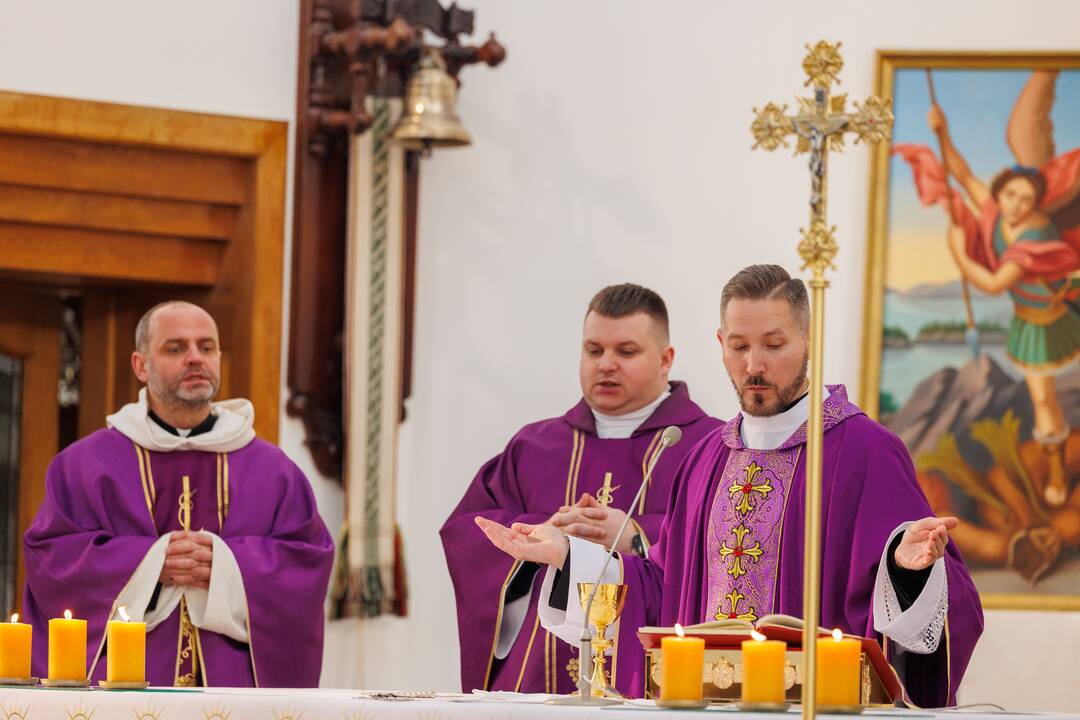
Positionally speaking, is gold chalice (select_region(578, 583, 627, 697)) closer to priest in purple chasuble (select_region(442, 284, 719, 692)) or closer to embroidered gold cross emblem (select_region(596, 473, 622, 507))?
priest in purple chasuble (select_region(442, 284, 719, 692))

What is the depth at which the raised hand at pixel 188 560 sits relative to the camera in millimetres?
5820

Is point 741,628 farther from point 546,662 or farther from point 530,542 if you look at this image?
point 546,662

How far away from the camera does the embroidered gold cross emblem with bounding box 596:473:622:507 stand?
612 cm

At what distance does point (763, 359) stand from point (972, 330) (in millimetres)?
2924

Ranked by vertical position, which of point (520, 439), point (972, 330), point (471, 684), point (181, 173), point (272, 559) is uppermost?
point (181, 173)

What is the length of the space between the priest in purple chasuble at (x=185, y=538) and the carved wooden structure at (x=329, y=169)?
1.00 m

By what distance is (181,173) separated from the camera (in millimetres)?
7438

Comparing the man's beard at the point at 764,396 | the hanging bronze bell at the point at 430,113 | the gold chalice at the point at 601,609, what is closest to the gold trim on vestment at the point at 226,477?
the hanging bronze bell at the point at 430,113

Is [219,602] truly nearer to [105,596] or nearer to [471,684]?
[105,596]

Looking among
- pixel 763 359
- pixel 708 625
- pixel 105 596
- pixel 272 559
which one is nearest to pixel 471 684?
pixel 272 559

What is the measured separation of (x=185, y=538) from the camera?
19.2 feet

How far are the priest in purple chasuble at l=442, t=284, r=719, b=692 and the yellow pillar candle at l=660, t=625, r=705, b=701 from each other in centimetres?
203

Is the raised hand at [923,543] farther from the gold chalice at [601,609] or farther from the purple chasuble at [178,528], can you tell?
the purple chasuble at [178,528]

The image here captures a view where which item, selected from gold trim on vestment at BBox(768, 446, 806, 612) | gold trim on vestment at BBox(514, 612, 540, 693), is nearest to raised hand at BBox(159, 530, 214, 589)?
gold trim on vestment at BBox(514, 612, 540, 693)
